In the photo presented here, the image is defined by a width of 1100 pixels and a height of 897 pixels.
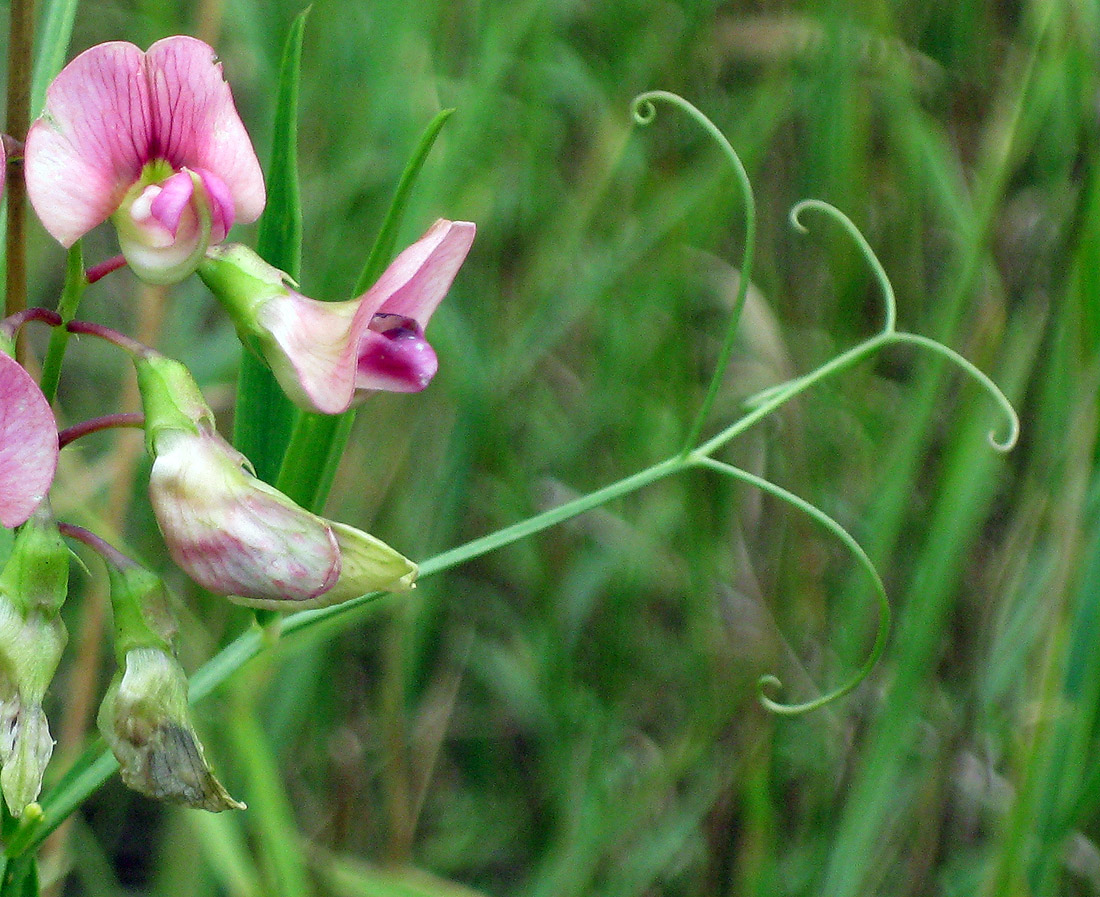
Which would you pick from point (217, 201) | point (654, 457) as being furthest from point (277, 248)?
point (654, 457)

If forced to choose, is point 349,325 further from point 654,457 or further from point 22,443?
point 654,457

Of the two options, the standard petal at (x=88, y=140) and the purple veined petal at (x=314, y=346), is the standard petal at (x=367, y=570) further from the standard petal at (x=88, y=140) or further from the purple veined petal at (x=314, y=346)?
the standard petal at (x=88, y=140)

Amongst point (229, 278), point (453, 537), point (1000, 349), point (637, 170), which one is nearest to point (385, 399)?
point (453, 537)

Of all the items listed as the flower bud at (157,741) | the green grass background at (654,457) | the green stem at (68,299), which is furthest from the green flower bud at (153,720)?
the green grass background at (654,457)

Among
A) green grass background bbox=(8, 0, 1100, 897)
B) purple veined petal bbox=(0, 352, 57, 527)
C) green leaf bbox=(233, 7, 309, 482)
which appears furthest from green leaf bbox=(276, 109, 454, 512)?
green grass background bbox=(8, 0, 1100, 897)

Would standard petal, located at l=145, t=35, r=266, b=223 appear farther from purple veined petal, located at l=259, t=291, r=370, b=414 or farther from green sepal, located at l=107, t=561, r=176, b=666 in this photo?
green sepal, located at l=107, t=561, r=176, b=666

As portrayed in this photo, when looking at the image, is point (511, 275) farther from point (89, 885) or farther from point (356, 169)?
point (89, 885)
